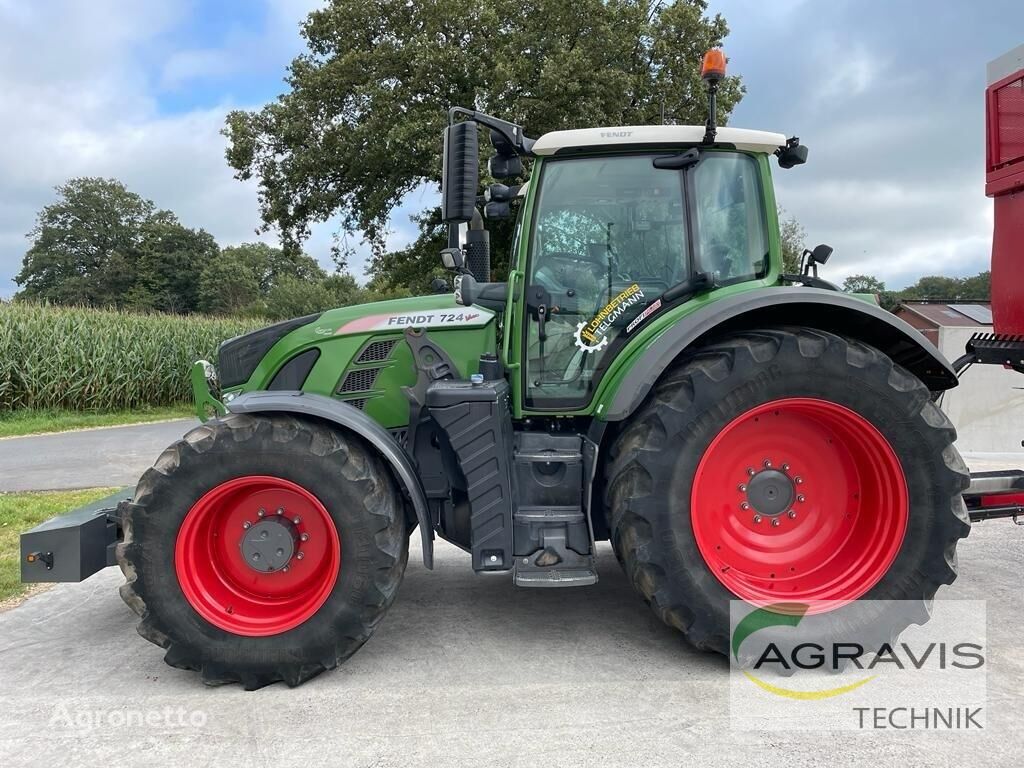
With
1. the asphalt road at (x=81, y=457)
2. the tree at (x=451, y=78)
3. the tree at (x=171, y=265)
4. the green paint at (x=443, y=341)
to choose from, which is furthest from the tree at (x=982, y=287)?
the tree at (x=171, y=265)

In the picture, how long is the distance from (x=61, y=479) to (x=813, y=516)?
300 inches

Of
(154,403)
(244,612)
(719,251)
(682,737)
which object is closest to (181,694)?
(244,612)

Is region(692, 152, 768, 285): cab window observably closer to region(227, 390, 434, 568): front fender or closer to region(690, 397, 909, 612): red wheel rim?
region(690, 397, 909, 612): red wheel rim

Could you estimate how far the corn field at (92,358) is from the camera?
13180 millimetres

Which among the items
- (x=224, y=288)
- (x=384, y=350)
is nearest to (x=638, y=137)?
(x=384, y=350)

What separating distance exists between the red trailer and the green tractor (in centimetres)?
63

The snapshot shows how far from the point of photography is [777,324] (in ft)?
10.6

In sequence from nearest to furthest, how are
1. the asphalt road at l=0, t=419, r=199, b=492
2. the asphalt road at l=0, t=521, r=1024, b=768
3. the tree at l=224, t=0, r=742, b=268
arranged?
the asphalt road at l=0, t=521, r=1024, b=768 < the asphalt road at l=0, t=419, r=199, b=492 < the tree at l=224, t=0, r=742, b=268

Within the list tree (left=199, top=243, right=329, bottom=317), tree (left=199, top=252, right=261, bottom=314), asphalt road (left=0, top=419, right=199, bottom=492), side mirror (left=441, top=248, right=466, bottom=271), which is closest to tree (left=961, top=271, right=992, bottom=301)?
side mirror (left=441, top=248, right=466, bottom=271)

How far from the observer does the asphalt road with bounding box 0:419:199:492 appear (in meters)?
7.52

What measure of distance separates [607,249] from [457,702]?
2111 millimetres

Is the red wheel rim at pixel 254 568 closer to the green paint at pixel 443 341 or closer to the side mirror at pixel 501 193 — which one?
the green paint at pixel 443 341

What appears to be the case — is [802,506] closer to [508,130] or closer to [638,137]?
[638,137]

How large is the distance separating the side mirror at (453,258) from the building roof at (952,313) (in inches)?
287
